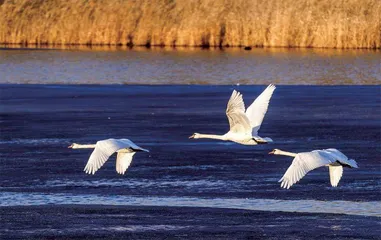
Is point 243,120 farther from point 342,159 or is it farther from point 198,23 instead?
point 198,23

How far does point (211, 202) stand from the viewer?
12.4m

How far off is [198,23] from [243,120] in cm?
3005

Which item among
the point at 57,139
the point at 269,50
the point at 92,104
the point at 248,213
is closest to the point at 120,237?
the point at 248,213

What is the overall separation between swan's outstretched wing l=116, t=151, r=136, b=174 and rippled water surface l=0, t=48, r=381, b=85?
52.9 ft

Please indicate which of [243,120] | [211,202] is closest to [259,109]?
[243,120]

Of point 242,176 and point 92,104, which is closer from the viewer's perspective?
point 242,176

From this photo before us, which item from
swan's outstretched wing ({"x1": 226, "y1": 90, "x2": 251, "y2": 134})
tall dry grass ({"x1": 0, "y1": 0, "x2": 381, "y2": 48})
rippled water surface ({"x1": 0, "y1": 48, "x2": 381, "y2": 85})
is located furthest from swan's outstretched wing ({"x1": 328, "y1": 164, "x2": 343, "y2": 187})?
tall dry grass ({"x1": 0, "y1": 0, "x2": 381, "y2": 48})

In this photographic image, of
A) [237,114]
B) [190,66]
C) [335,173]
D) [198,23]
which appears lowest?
[190,66]

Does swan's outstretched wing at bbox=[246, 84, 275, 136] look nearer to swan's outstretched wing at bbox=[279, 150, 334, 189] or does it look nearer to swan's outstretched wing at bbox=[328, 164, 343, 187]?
swan's outstretched wing at bbox=[328, 164, 343, 187]

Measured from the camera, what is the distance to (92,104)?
22688 mm

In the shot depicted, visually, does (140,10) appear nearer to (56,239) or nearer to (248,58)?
(248,58)

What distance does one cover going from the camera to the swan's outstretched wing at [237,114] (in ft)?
38.8

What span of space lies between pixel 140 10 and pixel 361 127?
1045 inches

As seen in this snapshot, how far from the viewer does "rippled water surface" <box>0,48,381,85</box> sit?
29.6 metres
